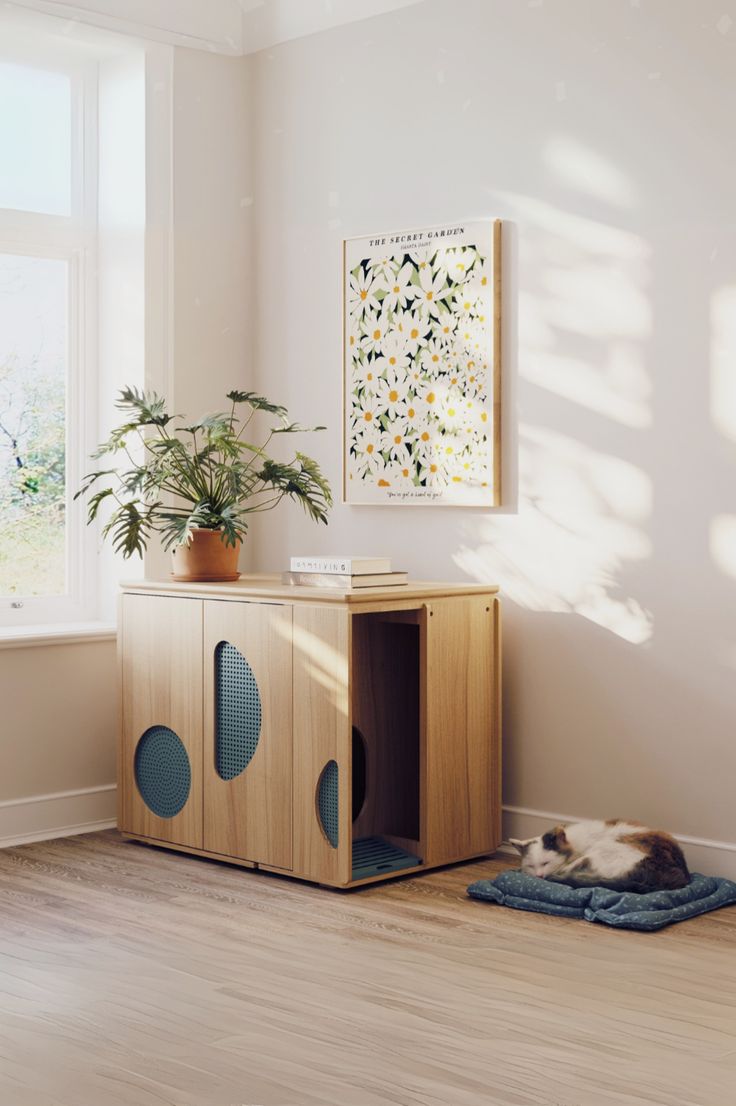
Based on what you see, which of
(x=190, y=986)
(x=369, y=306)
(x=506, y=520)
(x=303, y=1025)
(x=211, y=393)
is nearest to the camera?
(x=303, y=1025)

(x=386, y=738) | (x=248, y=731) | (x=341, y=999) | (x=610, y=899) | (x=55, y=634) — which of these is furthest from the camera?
(x=55, y=634)

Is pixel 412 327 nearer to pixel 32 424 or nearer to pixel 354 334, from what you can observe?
pixel 354 334

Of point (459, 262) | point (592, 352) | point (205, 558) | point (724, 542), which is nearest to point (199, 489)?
point (205, 558)

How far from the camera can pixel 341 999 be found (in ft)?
9.33

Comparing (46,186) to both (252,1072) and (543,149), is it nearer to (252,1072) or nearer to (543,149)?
(543,149)

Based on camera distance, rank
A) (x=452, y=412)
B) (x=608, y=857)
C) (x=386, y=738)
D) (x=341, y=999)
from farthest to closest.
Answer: (x=452, y=412) → (x=386, y=738) → (x=608, y=857) → (x=341, y=999)

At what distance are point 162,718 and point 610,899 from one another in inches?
57.1

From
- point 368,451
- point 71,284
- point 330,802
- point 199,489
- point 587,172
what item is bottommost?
point 330,802

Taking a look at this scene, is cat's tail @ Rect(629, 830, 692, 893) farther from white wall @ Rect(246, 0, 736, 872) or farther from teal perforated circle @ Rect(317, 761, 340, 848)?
teal perforated circle @ Rect(317, 761, 340, 848)

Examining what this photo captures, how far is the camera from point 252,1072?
246 centimetres

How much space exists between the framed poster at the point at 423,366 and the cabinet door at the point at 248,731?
758mm

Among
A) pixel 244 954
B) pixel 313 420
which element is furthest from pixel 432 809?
pixel 313 420

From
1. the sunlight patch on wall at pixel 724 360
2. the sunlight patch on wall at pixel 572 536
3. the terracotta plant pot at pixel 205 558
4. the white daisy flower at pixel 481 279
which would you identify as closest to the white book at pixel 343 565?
the terracotta plant pot at pixel 205 558

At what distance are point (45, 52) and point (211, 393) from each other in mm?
1238
